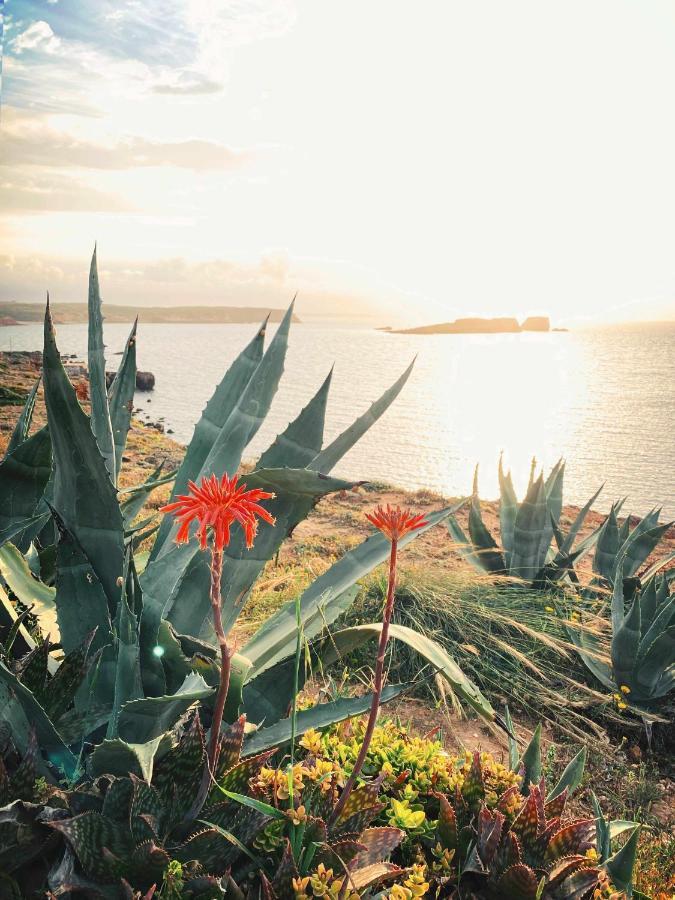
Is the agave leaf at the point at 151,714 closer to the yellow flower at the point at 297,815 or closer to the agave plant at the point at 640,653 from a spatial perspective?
the yellow flower at the point at 297,815

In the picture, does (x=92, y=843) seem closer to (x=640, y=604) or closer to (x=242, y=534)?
(x=242, y=534)

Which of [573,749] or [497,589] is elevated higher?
[497,589]

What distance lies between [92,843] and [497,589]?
3354 millimetres

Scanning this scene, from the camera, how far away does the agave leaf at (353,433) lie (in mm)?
1811

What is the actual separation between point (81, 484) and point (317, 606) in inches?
25.4

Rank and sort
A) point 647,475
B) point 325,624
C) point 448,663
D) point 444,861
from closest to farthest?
1. point 444,861
2. point 448,663
3. point 325,624
4. point 647,475

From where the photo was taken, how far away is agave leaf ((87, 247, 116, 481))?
1.79 metres

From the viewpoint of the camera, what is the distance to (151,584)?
1.55 m

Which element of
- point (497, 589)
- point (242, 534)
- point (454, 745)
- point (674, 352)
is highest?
point (674, 352)

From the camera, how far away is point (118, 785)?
122 cm

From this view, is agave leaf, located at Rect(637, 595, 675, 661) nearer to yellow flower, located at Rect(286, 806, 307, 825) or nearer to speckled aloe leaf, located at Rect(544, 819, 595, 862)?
speckled aloe leaf, located at Rect(544, 819, 595, 862)

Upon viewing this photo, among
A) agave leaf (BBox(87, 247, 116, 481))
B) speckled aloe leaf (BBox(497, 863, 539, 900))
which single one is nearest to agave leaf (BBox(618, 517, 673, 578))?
speckled aloe leaf (BBox(497, 863, 539, 900))

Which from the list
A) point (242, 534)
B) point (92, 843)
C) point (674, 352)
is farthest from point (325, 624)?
point (674, 352)

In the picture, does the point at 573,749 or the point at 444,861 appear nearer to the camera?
the point at 444,861
